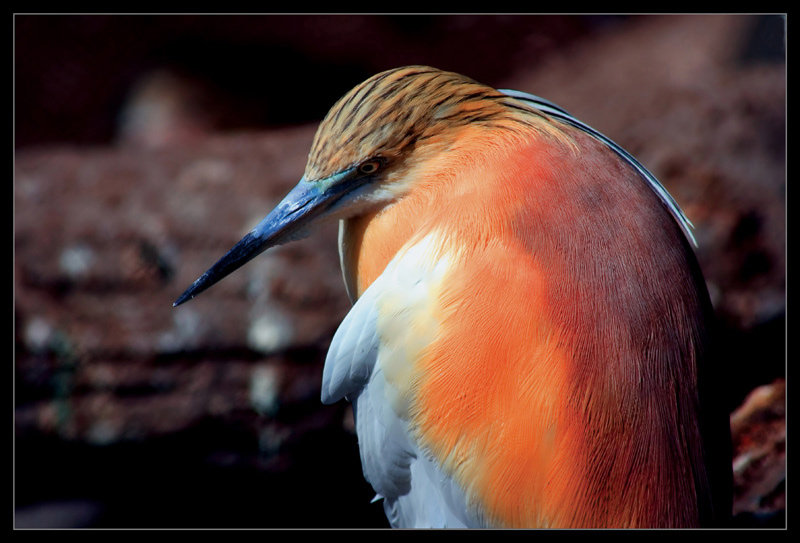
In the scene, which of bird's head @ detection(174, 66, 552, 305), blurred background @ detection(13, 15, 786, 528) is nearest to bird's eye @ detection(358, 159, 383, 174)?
bird's head @ detection(174, 66, 552, 305)

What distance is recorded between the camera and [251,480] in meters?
1.43

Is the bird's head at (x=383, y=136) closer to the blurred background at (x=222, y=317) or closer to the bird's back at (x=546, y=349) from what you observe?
the bird's back at (x=546, y=349)

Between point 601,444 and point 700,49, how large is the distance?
87.2 inches

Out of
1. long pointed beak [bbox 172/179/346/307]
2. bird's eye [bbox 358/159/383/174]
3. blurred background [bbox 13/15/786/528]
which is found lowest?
blurred background [bbox 13/15/786/528]

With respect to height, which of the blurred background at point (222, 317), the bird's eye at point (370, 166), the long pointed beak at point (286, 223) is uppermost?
the bird's eye at point (370, 166)

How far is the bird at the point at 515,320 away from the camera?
0.67m

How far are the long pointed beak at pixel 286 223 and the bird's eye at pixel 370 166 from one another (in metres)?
0.04

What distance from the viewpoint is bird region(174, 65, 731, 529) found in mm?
670

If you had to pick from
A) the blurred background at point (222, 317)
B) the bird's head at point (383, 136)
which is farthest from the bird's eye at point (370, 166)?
the blurred background at point (222, 317)

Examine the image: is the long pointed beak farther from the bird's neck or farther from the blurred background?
the blurred background

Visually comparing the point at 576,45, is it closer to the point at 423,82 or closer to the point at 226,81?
the point at 226,81

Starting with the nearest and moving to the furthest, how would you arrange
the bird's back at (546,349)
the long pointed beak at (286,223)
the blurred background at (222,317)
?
the bird's back at (546,349), the long pointed beak at (286,223), the blurred background at (222,317)
